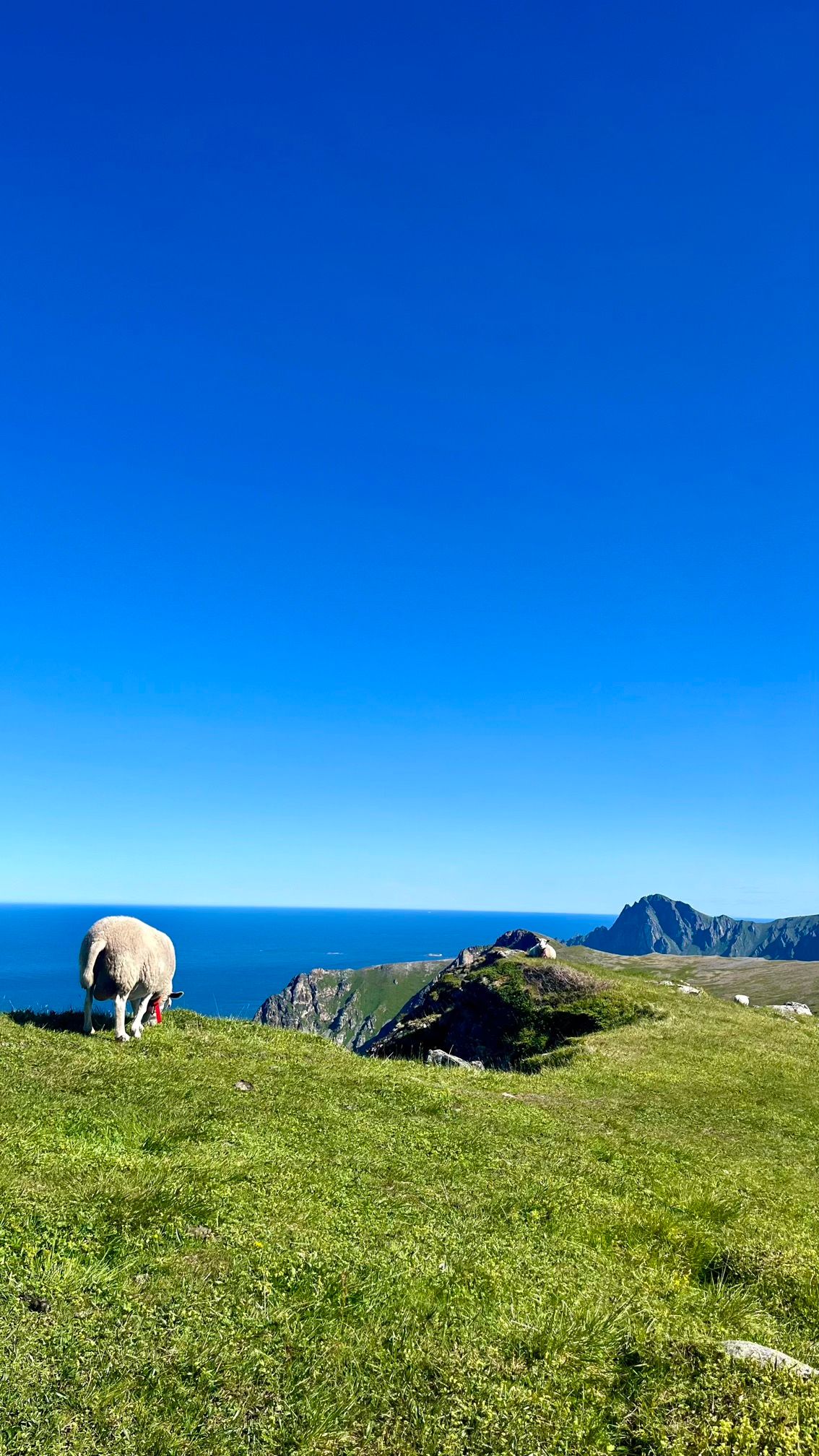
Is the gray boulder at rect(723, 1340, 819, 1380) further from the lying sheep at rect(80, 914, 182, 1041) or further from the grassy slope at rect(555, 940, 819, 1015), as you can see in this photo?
the grassy slope at rect(555, 940, 819, 1015)

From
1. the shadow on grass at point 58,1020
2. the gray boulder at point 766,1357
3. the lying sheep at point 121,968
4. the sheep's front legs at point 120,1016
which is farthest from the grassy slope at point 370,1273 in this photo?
the shadow on grass at point 58,1020

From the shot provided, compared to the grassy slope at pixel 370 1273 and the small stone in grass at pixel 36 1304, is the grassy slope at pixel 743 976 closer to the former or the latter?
the grassy slope at pixel 370 1273

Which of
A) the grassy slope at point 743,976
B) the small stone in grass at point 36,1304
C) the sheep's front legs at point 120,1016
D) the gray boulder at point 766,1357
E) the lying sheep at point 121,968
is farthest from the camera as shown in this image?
the grassy slope at point 743,976

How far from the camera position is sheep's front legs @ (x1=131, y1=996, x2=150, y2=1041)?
20.0 m

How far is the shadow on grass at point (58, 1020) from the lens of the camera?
20.2 m

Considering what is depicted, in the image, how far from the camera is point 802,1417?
6.92 m

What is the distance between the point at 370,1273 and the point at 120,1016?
43.3 feet

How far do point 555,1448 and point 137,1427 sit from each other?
4.06m

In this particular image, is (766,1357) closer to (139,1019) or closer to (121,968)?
(121,968)

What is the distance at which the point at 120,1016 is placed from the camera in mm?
19531

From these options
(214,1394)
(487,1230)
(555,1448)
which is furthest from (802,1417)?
(214,1394)

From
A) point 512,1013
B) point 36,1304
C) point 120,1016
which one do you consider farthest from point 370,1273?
point 512,1013

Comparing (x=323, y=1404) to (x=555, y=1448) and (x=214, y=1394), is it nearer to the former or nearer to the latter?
(x=214, y=1394)

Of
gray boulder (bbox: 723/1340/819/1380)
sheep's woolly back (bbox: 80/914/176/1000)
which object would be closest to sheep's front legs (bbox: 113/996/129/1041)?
sheep's woolly back (bbox: 80/914/176/1000)
